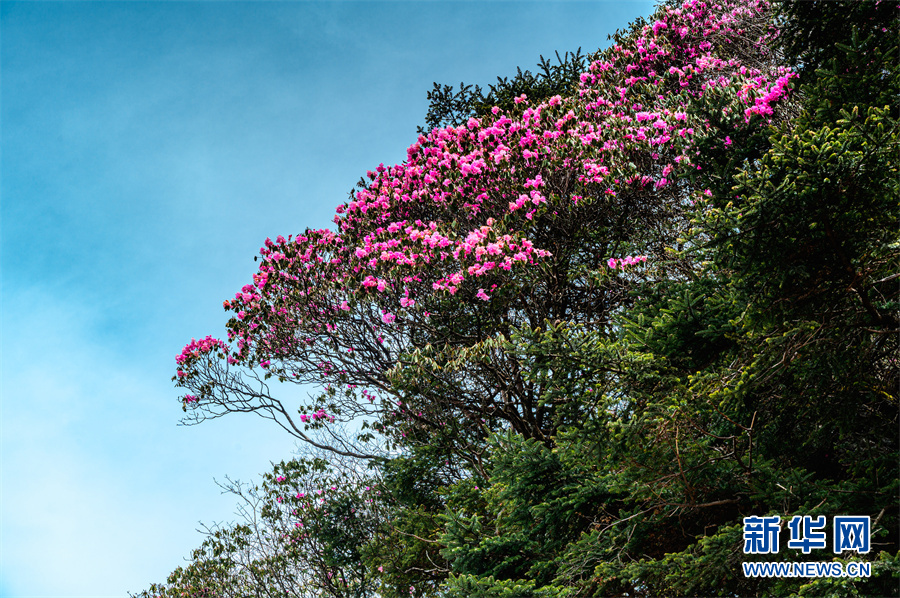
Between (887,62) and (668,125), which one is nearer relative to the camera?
(887,62)

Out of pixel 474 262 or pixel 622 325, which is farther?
pixel 474 262

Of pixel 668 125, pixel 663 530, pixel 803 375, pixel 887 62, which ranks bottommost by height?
pixel 663 530

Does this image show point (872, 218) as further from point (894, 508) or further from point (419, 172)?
point (419, 172)

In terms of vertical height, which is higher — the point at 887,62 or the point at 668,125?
the point at 668,125

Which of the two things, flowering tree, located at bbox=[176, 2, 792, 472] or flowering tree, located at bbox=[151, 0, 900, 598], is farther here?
flowering tree, located at bbox=[176, 2, 792, 472]

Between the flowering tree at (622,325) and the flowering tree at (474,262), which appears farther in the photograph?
the flowering tree at (474,262)

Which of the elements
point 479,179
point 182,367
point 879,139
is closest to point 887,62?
point 879,139

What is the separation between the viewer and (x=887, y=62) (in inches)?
219

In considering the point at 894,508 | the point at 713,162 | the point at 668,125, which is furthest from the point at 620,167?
the point at 894,508

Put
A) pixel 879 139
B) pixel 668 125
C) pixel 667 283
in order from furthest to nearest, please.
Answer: pixel 668 125 < pixel 667 283 < pixel 879 139

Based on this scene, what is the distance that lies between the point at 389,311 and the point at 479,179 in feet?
8.58

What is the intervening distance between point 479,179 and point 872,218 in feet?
20.8

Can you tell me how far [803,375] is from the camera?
547cm

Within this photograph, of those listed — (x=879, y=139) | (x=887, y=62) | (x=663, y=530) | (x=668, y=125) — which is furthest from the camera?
(x=668, y=125)
